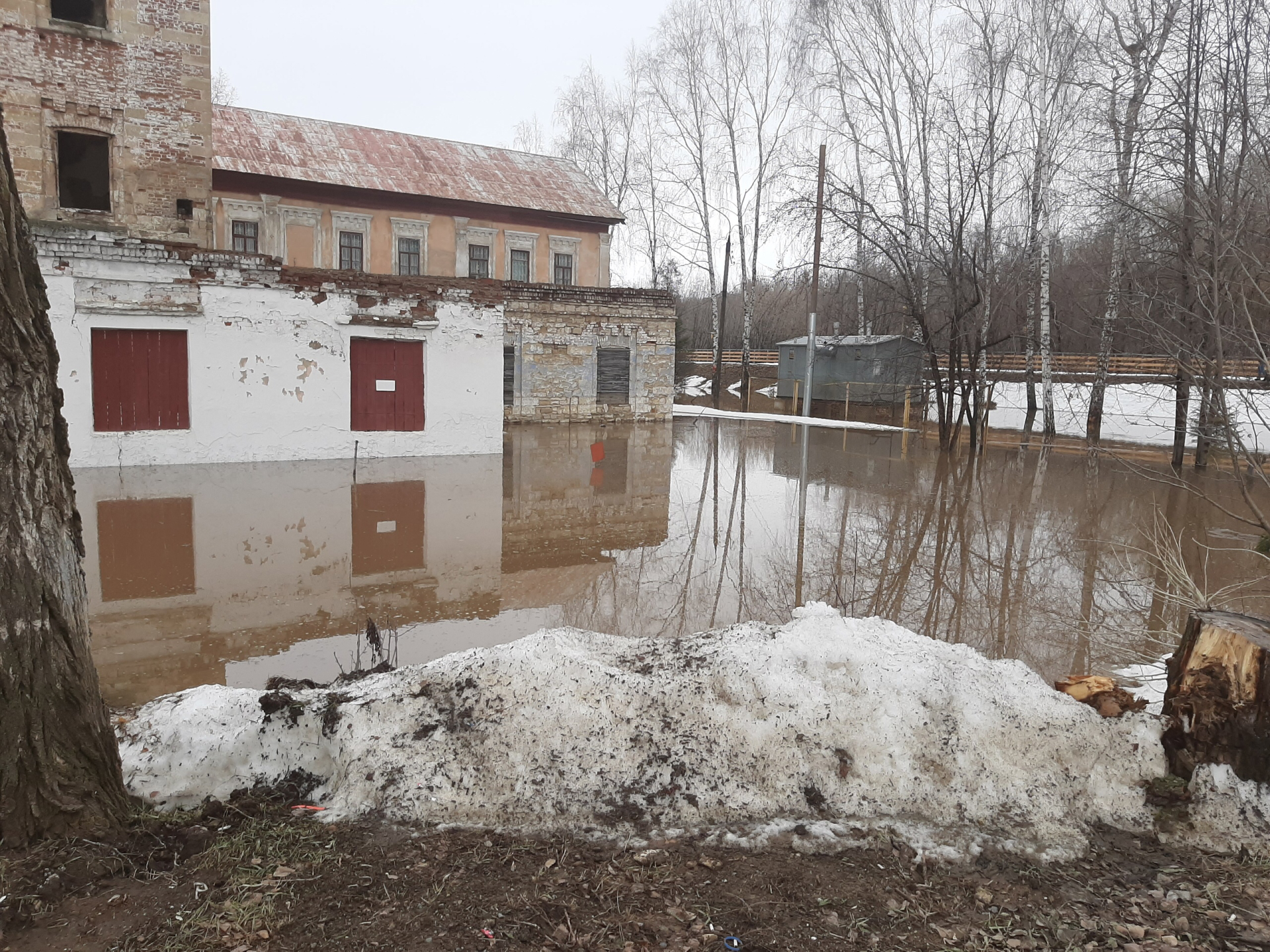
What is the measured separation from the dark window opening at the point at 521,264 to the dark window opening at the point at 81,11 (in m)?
15.1

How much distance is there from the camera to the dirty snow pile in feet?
10.2

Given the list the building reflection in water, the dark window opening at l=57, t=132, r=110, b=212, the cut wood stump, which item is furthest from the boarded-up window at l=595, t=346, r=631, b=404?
the cut wood stump

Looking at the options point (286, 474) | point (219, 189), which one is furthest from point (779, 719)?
point (219, 189)

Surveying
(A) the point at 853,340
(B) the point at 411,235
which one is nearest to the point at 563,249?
(B) the point at 411,235

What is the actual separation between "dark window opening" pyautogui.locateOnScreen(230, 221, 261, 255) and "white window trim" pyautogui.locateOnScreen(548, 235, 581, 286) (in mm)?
9900

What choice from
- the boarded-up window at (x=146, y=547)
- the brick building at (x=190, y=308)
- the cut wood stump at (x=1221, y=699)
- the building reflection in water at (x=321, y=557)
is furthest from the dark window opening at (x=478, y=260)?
the cut wood stump at (x=1221, y=699)

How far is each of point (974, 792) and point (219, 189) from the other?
2791 cm

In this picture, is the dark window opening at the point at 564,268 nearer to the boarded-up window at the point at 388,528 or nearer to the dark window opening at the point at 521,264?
the dark window opening at the point at 521,264

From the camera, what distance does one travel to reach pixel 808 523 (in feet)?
34.2

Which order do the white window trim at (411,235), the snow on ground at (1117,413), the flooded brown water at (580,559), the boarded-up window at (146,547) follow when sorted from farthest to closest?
the white window trim at (411,235) < the snow on ground at (1117,413) < the boarded-up window at (146,547) < the flooded brown water at (580,559)

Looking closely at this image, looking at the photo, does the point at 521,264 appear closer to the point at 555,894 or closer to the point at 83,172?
the point at 83,172

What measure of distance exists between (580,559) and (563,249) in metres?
24.3

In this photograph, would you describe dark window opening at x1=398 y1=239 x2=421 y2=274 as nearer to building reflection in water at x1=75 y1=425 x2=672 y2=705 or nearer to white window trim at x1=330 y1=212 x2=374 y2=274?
white window trim at x1=330 y1=212 x2=374 y2=274

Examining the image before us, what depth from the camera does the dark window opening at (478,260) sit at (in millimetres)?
29344
